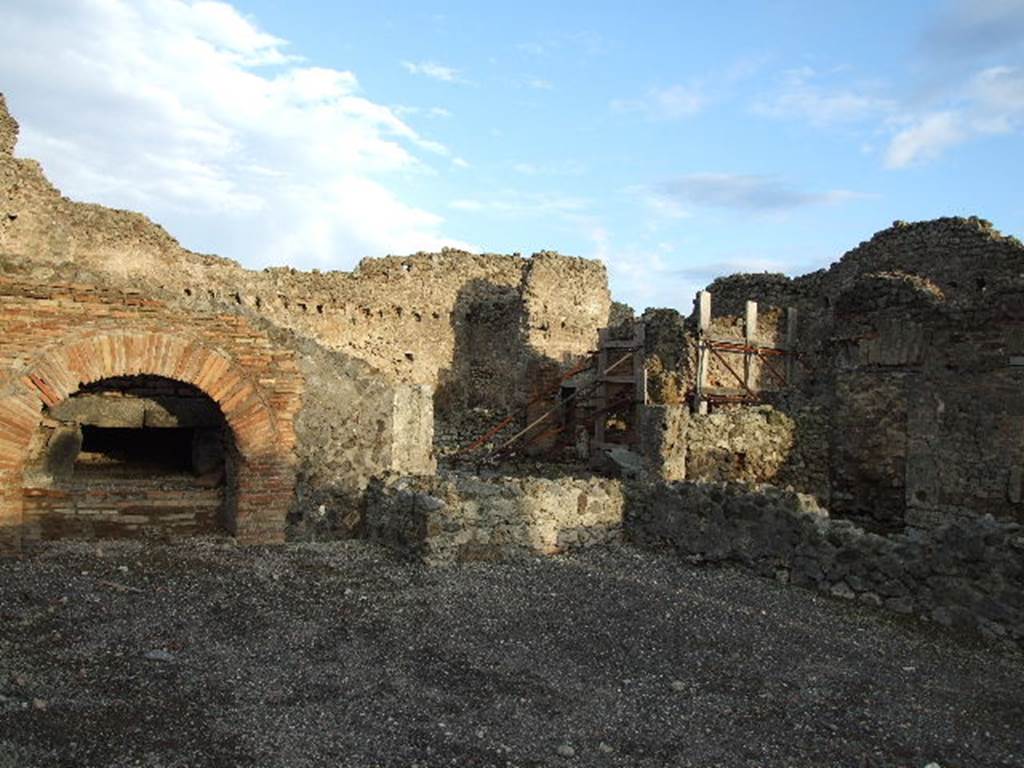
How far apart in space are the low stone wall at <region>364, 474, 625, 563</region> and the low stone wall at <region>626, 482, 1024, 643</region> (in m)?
0.63

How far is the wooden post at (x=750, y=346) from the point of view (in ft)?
51.6

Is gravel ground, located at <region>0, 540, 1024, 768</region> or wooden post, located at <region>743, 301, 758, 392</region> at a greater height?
wooden post, located at <region>743, 301, 758, 392</region>

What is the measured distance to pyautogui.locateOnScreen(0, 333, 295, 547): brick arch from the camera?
7.12m

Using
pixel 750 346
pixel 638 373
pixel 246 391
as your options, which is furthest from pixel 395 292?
pixel 246 391

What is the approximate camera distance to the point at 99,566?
675cm

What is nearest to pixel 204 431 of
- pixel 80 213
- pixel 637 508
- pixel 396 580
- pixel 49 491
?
pixel 49 491

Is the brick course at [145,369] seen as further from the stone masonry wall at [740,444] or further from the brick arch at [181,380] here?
the stone masonry wall at [740,444]

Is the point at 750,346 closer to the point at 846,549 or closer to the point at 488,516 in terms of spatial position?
the point at 846,549

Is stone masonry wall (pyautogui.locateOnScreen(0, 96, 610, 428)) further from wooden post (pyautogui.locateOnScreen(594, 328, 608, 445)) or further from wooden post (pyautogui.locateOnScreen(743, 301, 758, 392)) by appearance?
wooden post (pyautogui.locateOnScreen(743, 301, 758, 392))

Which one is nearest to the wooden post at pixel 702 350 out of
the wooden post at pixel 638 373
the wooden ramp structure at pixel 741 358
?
the wooden ramp structure at pixel 741 358

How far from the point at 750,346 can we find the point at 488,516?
32.5 feet

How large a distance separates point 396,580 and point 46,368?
392 cm

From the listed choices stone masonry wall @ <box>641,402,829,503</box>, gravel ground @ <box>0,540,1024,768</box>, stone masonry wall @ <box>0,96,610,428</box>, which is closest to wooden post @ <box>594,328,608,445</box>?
stone masonry wall @ <box>641,402,829,503</box>

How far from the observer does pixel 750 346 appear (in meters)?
15.7
